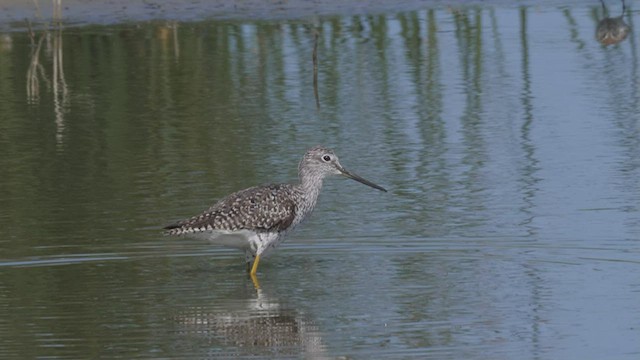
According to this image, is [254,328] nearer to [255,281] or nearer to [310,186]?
[255,281]

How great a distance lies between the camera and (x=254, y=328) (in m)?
9.31

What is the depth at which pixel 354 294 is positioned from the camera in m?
9.91

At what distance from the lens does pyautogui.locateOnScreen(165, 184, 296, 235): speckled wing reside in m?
10.6

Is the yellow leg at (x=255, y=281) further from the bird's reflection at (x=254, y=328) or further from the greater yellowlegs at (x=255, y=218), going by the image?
the bird's reflection at (x=254, y=328)

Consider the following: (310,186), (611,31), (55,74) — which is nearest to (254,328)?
(310,186)

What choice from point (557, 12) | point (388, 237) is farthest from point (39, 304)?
point (557, 12)

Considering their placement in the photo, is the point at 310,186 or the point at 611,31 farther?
the point at 611,31

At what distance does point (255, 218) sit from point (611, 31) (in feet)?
30.2

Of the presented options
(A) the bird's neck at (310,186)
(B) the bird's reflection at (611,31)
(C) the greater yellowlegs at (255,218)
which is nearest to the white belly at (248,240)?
(C) the greater yellowlegs at (255,218)

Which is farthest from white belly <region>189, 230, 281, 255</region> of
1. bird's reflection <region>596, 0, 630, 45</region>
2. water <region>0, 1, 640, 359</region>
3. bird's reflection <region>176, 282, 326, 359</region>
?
bird's reflection <region>596, 0, 630, 45</region>

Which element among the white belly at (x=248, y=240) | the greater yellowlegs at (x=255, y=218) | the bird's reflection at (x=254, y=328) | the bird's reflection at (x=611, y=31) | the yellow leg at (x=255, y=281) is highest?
the bird's reflection at (x=611, y=31)

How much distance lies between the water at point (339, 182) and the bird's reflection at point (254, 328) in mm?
24

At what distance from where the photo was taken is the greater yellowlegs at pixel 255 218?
1062cm

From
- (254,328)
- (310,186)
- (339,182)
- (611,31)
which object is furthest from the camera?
(611,31)
